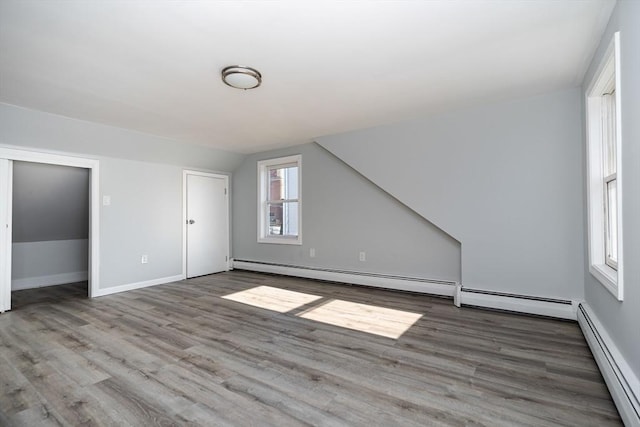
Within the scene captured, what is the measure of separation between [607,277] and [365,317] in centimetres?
191

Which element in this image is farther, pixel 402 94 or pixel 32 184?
pixel 32 184

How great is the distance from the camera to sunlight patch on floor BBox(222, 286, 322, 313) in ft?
11.5

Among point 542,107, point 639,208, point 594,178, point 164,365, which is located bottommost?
point 164,365

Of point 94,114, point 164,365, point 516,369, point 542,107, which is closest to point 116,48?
point 94,114

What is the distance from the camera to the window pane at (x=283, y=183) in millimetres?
5379

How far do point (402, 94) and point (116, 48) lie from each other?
2376 mm

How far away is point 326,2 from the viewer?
168 centimetres

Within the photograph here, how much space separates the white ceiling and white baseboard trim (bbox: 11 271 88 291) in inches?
116

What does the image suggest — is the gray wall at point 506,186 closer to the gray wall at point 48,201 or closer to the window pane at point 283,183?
the window pane at point 283,183

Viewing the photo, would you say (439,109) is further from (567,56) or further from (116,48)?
(116,48)

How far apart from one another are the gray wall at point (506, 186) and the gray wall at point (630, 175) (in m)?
1.29

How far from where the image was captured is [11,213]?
3.48 metres

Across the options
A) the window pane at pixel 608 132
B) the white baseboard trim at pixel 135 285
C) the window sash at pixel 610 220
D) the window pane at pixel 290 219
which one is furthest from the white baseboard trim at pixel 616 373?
the white baseboard trim at pixel 135 285

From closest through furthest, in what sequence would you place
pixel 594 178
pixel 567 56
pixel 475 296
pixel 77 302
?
pixel 567 56, pixel 594 178, pixel 475 296, pixel 77 302
